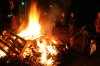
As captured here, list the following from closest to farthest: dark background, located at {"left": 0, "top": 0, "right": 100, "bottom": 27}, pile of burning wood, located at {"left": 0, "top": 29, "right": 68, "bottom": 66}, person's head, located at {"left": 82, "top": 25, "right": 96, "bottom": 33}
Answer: pile of burning wood, located at {"left": 0, "top": 29, "right": 68, "bottom": 66} < person's head, located at {"left": 82, "top": 25, "right": 96, "bottom": 33} < dark background, located at {"left": 0, "top": 0, "right": 100, "bottom": 27}

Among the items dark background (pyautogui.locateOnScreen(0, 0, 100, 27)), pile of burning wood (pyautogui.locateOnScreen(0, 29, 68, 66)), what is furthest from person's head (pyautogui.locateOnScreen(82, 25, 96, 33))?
dark background (pyautogui.locateOnScreen(0, 0, 100, 27))

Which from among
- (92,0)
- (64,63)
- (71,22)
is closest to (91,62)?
(64,63)

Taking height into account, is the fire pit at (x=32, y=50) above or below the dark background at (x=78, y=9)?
below

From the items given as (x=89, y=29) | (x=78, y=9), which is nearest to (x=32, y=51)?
(x=89, y=29)

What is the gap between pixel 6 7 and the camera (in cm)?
2339

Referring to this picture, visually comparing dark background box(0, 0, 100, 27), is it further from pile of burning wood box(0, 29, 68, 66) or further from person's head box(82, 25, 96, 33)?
person's head box(82, 25, 96, 33)

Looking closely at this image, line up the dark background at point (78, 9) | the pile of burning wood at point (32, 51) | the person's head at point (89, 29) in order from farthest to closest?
the dark background at point (78, 9), the person's head at point (89, 29), the pile of burning wood at point (32, 51)

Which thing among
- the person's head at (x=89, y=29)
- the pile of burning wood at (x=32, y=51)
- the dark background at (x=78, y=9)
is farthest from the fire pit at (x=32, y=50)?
the dark background at (x=78, y=9)

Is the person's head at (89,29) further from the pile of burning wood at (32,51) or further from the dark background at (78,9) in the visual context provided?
the dark background at (78,9)

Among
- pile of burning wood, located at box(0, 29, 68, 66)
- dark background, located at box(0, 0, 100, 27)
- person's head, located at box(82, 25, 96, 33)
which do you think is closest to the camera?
pile of burning wood, located at box(0, 29, 68, 66)

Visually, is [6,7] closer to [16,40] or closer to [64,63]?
[16,40]

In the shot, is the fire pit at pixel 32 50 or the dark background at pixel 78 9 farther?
the dark background at pixel 78 9

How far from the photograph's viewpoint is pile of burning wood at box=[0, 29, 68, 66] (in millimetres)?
6969

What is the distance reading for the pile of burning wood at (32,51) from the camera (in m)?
6.97
